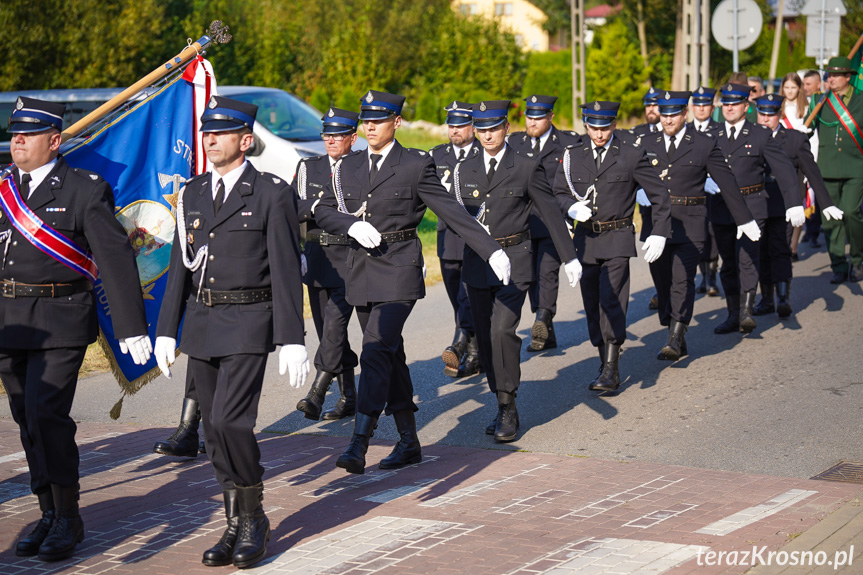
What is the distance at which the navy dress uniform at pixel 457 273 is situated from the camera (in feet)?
30.5

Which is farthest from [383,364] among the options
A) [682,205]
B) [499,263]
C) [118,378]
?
[682,205]

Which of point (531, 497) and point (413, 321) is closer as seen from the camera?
point (531, 497)

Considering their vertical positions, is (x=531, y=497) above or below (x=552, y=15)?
below

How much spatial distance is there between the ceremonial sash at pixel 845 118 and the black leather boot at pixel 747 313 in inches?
110

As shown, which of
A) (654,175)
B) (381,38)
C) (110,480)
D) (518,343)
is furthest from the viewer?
(381,38)

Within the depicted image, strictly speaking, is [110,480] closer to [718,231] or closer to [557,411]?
[557,411]

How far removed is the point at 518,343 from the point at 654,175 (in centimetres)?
217

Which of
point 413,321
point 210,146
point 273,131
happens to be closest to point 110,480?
point 210,146

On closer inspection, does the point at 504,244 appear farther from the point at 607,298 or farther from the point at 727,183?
the point at 727,183

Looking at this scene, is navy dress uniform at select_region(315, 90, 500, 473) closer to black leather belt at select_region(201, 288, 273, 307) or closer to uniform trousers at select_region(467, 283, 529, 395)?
uniform trousers at select_region(467, 283, 529, 395)

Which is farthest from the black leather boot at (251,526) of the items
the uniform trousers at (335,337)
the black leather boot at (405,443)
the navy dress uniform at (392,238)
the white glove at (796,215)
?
the white glove at (796,215)

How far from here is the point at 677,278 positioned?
9.73 meters

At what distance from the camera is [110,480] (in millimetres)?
6598

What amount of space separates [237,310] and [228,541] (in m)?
1.04
